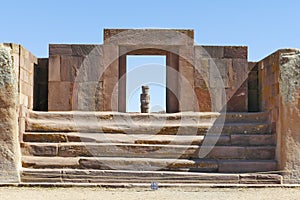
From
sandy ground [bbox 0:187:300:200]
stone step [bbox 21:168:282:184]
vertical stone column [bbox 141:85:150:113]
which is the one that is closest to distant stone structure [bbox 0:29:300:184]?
stone step [bbox 21:168:282:184]

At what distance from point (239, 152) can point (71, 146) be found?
9.94 feet

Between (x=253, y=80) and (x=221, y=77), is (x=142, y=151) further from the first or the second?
(x=253, y=80)

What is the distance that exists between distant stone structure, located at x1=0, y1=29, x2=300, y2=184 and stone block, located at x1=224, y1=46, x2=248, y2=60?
0.02m

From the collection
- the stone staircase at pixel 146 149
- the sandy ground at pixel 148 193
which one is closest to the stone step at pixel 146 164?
the stone staircase at pixel 146 149

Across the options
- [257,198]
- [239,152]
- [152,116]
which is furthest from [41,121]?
[257,198]

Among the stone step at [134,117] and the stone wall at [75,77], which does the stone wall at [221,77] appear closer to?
the stone step at [134,117]

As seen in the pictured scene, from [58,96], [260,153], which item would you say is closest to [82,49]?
[58,96]

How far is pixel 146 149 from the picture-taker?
9.45 m

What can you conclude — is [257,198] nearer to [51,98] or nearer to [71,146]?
[71,146]

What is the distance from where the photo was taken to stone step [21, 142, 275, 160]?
369 inches

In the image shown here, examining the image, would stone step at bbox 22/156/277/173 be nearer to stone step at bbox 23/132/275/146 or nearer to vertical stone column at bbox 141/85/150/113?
stone step at bbox 23/132/275/146

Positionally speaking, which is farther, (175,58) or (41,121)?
(175,58)

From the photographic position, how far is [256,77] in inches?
472

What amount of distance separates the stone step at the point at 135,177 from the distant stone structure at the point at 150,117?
0.7 inches
